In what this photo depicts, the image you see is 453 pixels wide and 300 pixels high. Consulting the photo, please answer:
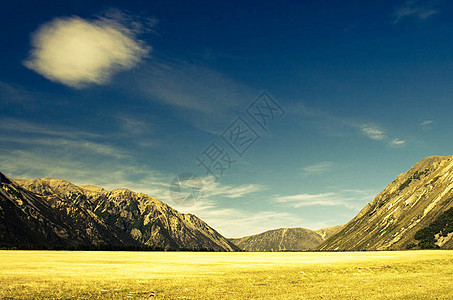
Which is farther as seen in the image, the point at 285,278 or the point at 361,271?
the point at 361,271

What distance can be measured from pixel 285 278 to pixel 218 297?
19.3 meters

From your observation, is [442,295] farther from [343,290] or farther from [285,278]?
[285,278]

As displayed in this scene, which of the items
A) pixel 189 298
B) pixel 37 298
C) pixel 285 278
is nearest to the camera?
pixel 37 298

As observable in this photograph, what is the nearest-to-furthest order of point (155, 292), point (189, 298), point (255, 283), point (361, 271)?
point (189, 298) → point (155, 292) → point (255, 283) → point (361, 271)

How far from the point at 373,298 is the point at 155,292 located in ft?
68.8

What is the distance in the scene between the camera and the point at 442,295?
31453 millimetres

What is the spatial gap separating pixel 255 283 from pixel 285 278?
24.0 feet

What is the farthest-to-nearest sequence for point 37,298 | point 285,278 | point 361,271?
1. point 361,271
2. point 285,278
3. point 37,298

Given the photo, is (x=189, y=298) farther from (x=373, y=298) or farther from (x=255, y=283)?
(x=373, y=298)

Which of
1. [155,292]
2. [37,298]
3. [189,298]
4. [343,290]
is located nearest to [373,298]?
[343,290]

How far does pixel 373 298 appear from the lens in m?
30.8

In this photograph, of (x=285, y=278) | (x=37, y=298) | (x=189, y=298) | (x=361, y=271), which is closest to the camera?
(x=37, y=298)

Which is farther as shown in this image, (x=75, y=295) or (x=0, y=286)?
(x=0, y=286)

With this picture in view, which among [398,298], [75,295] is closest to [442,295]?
[398,298]
